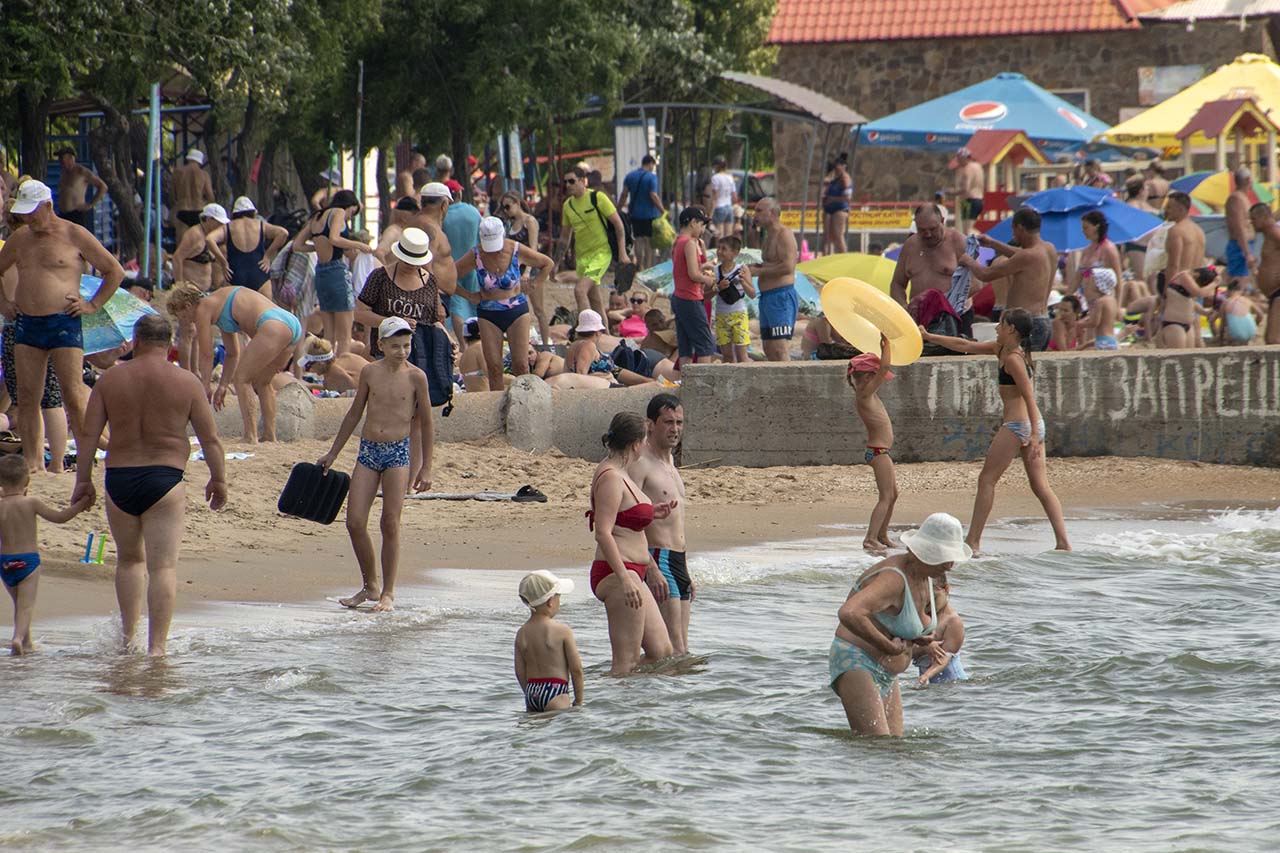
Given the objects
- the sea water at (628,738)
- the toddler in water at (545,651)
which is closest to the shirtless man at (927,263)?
the sea water at (628,738)

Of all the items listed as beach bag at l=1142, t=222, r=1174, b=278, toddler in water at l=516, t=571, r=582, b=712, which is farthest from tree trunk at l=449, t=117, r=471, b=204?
toddler in water at l=516, t=571, r=582, b=712

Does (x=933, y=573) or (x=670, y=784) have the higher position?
(x=933, y=573)

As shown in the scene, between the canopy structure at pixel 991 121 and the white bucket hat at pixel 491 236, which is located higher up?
the canopy structure at pixel 991 121

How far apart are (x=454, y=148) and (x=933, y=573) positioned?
59.8 feet

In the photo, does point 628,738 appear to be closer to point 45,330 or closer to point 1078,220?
point 45,330

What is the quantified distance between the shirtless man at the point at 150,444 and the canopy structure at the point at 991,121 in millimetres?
20754

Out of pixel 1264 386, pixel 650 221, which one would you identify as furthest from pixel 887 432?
pixel 650 221

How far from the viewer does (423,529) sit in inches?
457

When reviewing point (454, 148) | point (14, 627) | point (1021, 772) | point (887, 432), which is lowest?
point (1021, 772)

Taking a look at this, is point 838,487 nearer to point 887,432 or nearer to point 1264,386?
point 887,432

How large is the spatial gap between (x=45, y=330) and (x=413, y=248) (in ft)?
7.55

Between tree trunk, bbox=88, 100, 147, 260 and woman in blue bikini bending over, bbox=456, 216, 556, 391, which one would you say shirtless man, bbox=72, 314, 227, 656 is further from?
tree trunk, bbox=88, 100, 147, 260

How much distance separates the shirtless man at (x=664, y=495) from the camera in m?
7.78

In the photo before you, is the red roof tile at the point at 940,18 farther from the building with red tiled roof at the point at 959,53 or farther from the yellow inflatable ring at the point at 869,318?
the yellow inflatable ring at the point at 869,318
